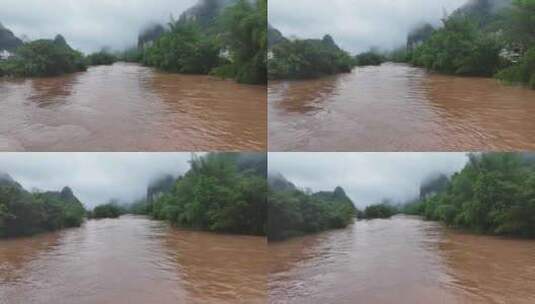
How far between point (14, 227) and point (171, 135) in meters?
1.34

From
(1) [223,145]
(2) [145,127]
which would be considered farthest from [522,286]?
(2) [145,127]

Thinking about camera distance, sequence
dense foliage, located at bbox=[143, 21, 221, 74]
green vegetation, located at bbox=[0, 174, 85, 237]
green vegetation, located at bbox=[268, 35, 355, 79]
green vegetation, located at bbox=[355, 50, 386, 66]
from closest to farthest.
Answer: green vegetation, located at bbox=[0, 174, 85, 237] < green vegetation, located at bbox=[268, 35, 355, 79] < green vegetation, located at bbox=[355, 50, 386, 66] < dense foliage, located at bbox=[143, 21, 221, 74]

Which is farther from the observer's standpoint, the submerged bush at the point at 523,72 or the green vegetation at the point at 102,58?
the green vegetation at the point at 102,58

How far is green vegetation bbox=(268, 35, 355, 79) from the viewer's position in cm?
370

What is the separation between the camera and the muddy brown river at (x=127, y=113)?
3.20m

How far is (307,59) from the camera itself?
3734 mm

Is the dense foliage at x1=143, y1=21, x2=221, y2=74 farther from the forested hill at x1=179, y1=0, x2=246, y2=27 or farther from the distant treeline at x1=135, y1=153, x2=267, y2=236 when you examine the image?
the distant treeline at x1=135, y1=153, x2=267, y2=236

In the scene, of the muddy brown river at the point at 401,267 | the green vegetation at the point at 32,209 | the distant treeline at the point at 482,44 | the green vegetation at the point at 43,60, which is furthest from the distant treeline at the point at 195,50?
the muddy brown river at the point at 401,267

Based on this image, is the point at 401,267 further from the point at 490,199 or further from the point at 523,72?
the point at 523,72

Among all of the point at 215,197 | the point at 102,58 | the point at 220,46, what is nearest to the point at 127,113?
the point at 102,58

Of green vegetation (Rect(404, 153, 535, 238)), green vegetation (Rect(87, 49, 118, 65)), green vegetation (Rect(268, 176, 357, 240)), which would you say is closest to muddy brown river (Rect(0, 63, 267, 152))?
green vegetation (Rect(87, 49, 118, 65))

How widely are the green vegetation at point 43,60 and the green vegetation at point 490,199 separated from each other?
2.60m

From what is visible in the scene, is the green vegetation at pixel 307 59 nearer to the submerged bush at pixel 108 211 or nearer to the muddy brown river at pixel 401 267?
the muddy brown river at pixel 401 267

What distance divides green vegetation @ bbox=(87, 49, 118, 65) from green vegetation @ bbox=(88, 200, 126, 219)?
3.37 ft
